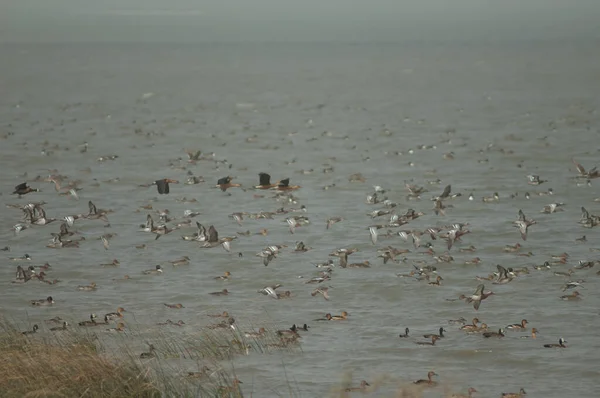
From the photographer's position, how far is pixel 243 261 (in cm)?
3025

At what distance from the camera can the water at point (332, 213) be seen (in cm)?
2234

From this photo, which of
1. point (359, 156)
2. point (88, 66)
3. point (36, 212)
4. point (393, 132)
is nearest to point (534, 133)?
point (393, 132)

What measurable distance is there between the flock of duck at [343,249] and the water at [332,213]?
0.71 feet

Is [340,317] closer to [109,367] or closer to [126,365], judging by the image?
[126,365]

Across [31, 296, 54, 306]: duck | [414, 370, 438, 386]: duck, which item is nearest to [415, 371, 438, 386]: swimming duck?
[414, 370, 438, 386]: duck

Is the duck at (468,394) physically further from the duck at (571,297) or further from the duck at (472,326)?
the duck at (571,297)

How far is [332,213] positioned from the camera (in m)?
36.7

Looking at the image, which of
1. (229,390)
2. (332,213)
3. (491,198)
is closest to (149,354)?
(229,390)

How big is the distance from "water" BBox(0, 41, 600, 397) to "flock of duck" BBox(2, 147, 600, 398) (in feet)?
0.71

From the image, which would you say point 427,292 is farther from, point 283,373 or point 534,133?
point 534,133

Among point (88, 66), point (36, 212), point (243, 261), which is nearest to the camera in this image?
point (243, 261)

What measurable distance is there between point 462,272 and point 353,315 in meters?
3.98

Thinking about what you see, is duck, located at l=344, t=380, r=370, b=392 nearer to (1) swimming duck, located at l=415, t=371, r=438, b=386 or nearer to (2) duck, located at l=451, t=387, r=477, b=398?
(1) swimming duck, located at l=415, t=371, r=438, b=386

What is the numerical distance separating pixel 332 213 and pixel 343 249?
19.3 ft
